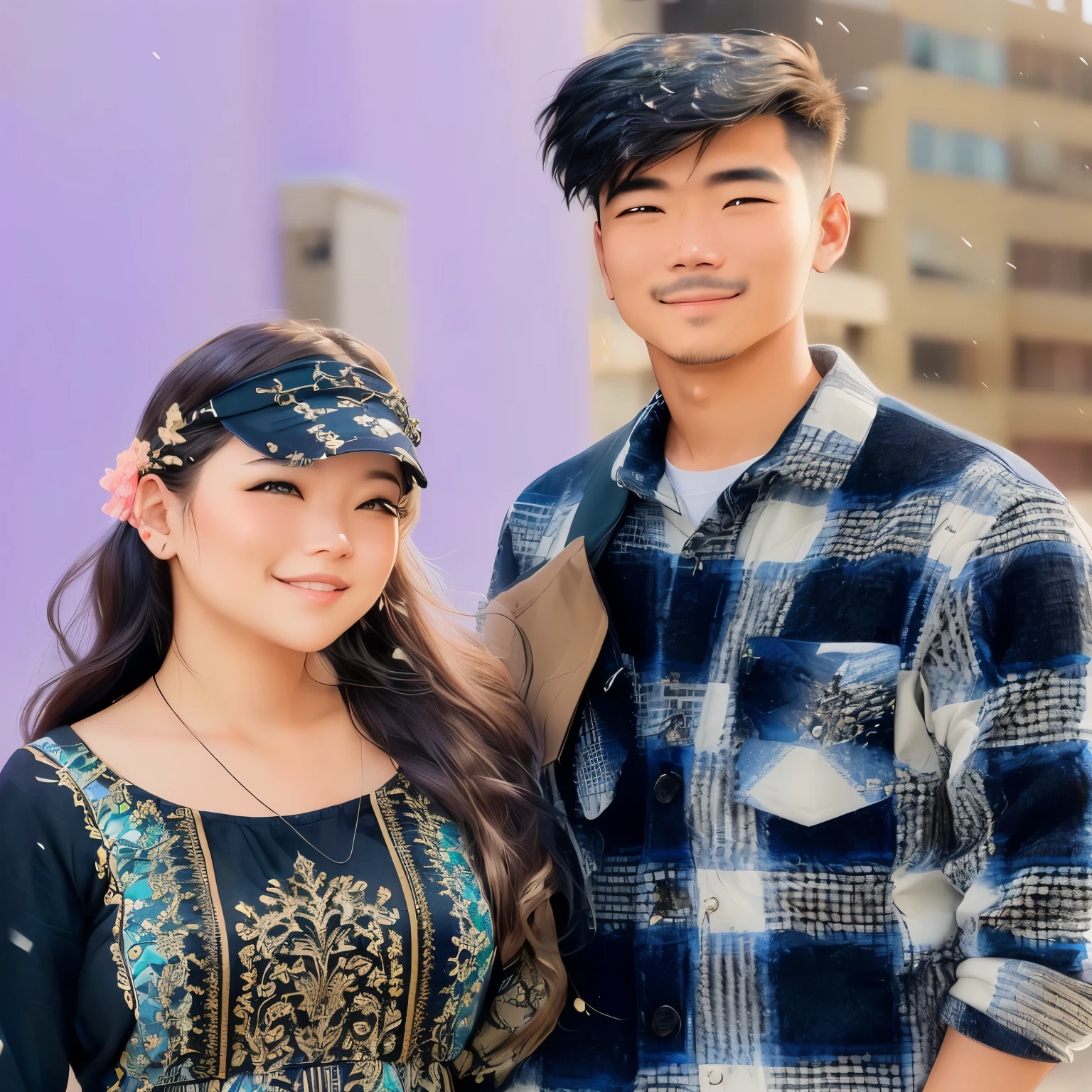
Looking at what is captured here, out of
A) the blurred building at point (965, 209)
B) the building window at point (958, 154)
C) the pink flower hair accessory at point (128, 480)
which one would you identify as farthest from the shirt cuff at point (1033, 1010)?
the building window at point (958, 154)

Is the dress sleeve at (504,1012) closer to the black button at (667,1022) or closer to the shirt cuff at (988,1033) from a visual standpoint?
the black button at (667,1022)

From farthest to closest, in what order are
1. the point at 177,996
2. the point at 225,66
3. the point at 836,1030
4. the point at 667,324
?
the point at 225,66, the point at 667,324, the point at 836,1030, the point at 177,996

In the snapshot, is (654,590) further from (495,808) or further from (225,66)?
(225,66)

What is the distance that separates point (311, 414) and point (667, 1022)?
38.1 inches

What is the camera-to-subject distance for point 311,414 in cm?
164

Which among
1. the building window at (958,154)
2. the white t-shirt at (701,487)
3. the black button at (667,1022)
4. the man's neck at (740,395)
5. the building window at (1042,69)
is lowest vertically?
the black button at (667,1022)

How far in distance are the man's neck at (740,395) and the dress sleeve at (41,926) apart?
1044 mm

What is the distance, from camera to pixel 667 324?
1886mm

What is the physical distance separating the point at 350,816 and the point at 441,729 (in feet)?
0.71

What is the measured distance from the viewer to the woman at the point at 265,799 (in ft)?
4.92

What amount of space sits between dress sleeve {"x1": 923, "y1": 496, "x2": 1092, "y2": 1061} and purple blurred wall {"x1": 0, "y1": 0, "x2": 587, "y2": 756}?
158cm

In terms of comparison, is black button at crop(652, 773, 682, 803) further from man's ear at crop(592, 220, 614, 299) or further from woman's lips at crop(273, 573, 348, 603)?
man's ear at crop(592, 220, 614, 299)

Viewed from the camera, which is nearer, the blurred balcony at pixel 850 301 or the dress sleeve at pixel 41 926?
the dress sleeve at pixel 41 926

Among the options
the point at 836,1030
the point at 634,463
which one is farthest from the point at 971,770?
the point at 634,463
